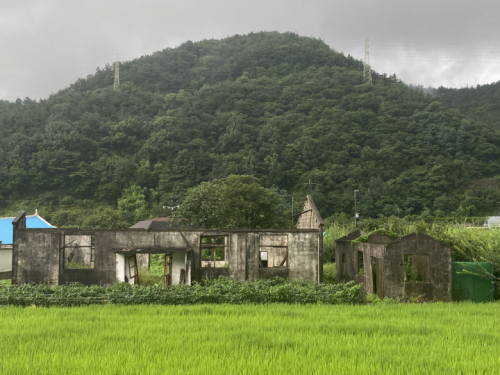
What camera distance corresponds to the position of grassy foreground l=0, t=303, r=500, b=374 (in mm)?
7730

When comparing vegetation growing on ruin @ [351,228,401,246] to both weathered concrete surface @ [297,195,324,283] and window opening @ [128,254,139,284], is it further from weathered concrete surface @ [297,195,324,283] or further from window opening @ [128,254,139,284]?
window opening @ [128,254,139,284]

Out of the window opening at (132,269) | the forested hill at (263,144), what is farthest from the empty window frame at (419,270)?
the forested hill at (263,144)

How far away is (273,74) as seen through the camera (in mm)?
102688

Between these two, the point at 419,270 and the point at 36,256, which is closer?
the point at 419,270

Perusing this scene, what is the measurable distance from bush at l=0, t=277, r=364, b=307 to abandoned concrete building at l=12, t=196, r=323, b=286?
3556 mm

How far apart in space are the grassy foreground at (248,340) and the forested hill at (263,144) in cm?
4905

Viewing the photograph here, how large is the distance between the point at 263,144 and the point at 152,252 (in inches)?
2283

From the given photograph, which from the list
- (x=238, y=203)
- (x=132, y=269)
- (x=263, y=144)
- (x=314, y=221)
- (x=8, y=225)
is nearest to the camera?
(x=132, y=269)

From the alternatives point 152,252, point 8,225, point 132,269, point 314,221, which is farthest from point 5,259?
point 314,221

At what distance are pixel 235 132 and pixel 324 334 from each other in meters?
69.1

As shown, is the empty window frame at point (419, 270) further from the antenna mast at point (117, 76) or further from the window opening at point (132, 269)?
the antenna mast at point (117, 76)

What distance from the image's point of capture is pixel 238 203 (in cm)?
3541

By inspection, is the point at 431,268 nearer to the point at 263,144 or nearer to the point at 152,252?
the point at 152,252

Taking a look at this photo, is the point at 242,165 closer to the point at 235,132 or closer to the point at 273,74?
the point at 235,132
